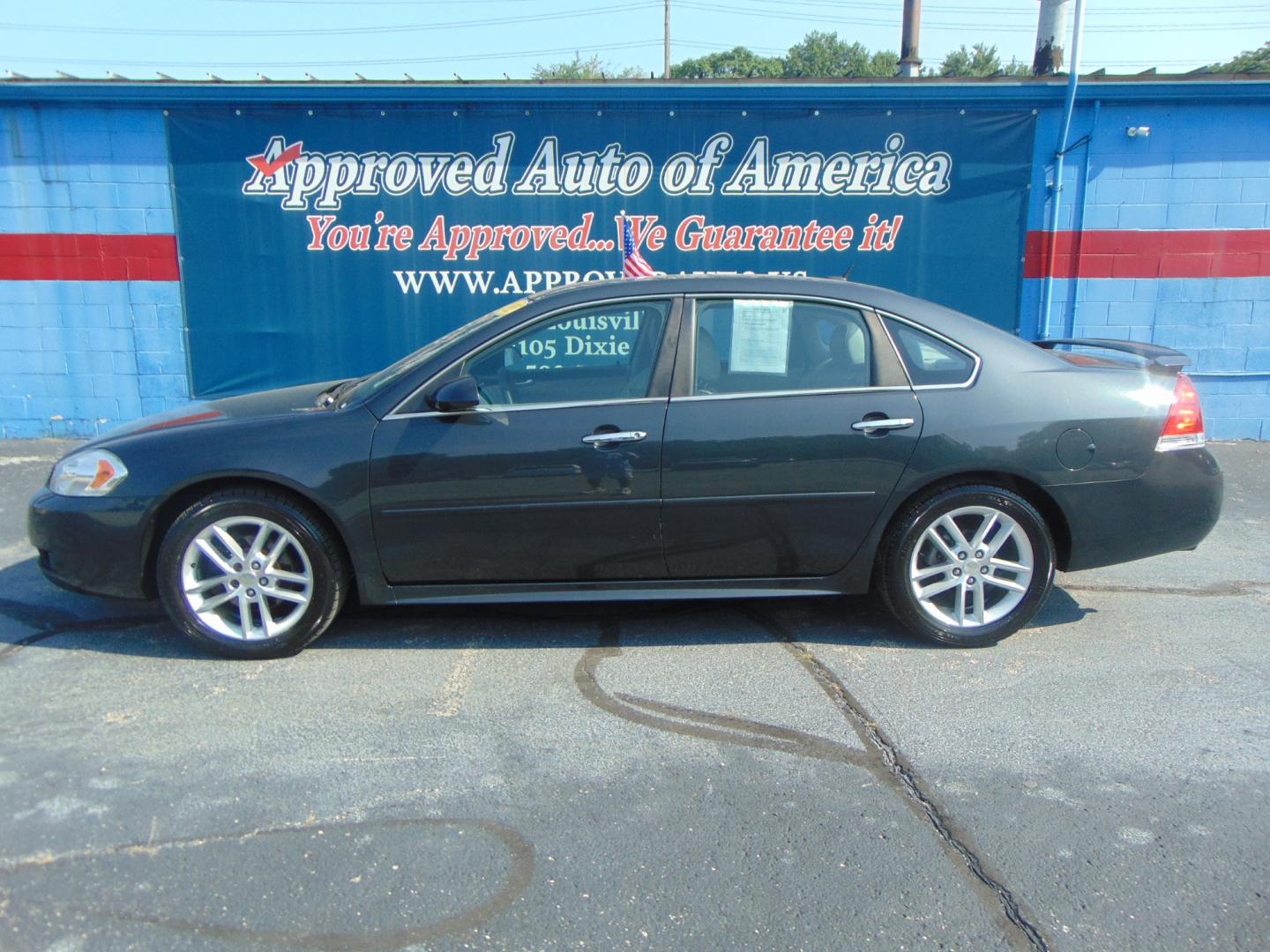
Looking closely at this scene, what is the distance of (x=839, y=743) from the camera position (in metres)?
3.44

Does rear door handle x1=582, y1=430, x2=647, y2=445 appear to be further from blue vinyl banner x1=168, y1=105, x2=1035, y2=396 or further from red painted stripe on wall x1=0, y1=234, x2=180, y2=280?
red painted stripe on wall x1=0, y1=234, x2=180, y2=280

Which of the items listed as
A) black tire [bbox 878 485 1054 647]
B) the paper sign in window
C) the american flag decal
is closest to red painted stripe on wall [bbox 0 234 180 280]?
the american flag decal

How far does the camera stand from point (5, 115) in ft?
27.9

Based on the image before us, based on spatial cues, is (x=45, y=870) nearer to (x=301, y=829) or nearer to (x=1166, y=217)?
(x=301, y=829)

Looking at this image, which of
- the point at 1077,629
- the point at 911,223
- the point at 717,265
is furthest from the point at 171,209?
the point at 1077,629

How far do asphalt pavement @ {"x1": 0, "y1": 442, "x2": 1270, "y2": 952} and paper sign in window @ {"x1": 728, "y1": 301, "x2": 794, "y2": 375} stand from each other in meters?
1.23

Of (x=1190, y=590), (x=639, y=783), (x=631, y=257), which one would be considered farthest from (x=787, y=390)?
(x=631, y=257)

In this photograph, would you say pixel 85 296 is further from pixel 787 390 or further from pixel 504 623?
pixel 787 390

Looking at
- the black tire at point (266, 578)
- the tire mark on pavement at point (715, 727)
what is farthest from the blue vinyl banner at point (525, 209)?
the tire mark on pavement at point (715, 727)

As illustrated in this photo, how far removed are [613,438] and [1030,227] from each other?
625cm

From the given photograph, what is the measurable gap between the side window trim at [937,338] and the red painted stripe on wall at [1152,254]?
517 centimetres

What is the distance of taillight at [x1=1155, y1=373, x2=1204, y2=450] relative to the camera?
13.9 ft

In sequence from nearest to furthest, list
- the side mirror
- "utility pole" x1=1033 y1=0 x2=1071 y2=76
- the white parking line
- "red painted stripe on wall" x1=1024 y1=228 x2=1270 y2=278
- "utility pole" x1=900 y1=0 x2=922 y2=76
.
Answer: the white parking line, the side mirror, "red painted stripe on wall" x1=1024 y1=228 x2=1270 y2=278, "utility pole" x1=1033 y1=0 x2=1071 y2=76, "utility pole" x1=900 y1=0 x2=922 y2=76

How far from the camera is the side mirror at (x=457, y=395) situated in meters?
3.97
